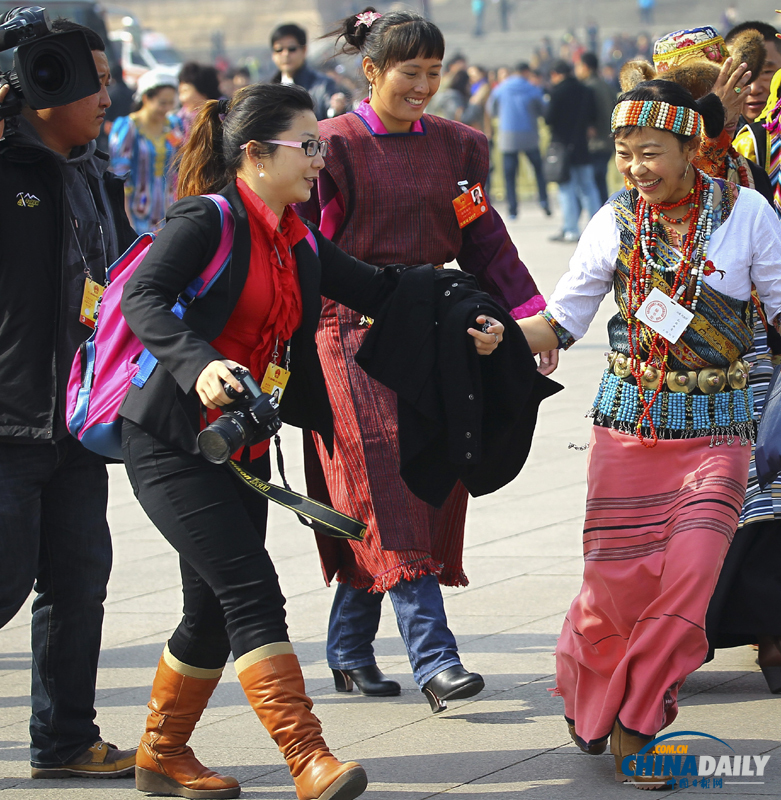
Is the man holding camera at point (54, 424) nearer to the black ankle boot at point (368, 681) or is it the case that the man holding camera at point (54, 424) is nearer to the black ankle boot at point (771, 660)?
the black ankle boot at point (368, 681)

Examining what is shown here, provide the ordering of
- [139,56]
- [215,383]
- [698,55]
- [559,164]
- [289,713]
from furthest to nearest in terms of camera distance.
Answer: [139,56], [559,164], [698,55], [289,713], [215,383]

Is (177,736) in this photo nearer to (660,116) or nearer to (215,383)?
(215,383)

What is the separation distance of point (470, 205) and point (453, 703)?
1.54 meters

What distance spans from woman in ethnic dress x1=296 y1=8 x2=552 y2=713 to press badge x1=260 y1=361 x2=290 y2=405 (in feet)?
2.86

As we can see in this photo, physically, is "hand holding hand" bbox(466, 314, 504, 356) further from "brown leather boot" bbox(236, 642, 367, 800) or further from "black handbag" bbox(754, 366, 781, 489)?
"brown leather boot" bbox(236, 642, 367, 800)

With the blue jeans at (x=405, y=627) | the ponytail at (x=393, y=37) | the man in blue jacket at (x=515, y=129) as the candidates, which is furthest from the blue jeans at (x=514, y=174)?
the blue jeans at (x=405, y=627)

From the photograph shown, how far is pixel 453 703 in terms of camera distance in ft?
14.2

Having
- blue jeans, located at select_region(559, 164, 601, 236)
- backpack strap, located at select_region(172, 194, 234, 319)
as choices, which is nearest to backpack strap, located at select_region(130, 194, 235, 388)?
backpack strap, located at select_region(172, 194, 234, 319)

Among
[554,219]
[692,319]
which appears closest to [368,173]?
[692,319]

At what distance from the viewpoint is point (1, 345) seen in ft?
12.2

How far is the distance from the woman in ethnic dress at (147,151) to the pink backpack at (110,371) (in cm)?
705

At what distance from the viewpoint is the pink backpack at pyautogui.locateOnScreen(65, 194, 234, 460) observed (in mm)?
3482

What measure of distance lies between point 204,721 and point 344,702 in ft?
1.43

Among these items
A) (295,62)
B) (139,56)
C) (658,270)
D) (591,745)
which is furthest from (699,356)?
(139,56)
